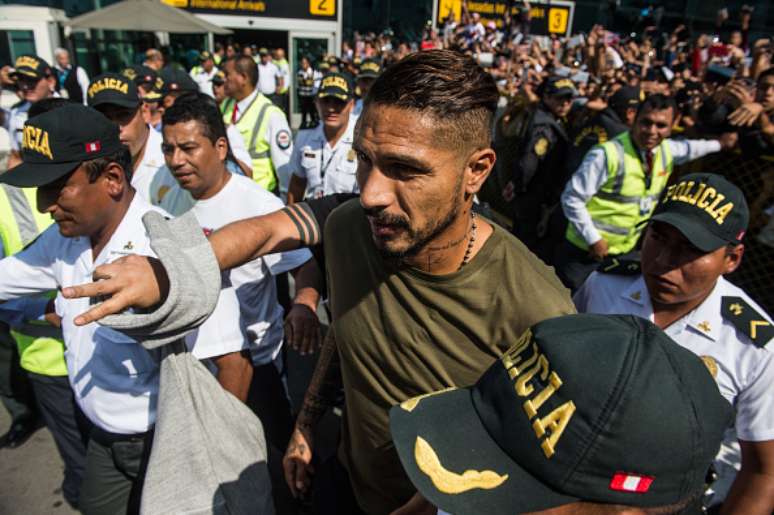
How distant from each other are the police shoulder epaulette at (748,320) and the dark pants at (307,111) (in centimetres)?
1156

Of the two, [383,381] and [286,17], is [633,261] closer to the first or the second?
[383,381]

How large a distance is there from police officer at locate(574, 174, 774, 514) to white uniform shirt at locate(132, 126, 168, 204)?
2971 mm

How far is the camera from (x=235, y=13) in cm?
1299

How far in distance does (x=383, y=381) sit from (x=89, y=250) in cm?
134

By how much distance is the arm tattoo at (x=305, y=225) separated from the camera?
174 centimetres

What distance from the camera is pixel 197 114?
110 inches

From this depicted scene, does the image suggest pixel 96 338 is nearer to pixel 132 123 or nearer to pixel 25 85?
pixel 132 123

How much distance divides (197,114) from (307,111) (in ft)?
35.5

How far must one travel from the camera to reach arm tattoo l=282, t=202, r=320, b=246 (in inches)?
68.6

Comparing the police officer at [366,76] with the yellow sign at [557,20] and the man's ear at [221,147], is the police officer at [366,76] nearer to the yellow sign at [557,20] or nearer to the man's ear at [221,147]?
the man's ear at [221,147]

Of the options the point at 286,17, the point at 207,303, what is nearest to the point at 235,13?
the point at 286,17

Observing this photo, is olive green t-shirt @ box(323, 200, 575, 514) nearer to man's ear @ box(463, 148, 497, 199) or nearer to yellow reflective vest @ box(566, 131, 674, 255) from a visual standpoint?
man's ear @ box(463, 148, 497, 199)

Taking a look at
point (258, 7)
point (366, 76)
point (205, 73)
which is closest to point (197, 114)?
point (366, 76)

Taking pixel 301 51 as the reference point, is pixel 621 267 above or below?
below
